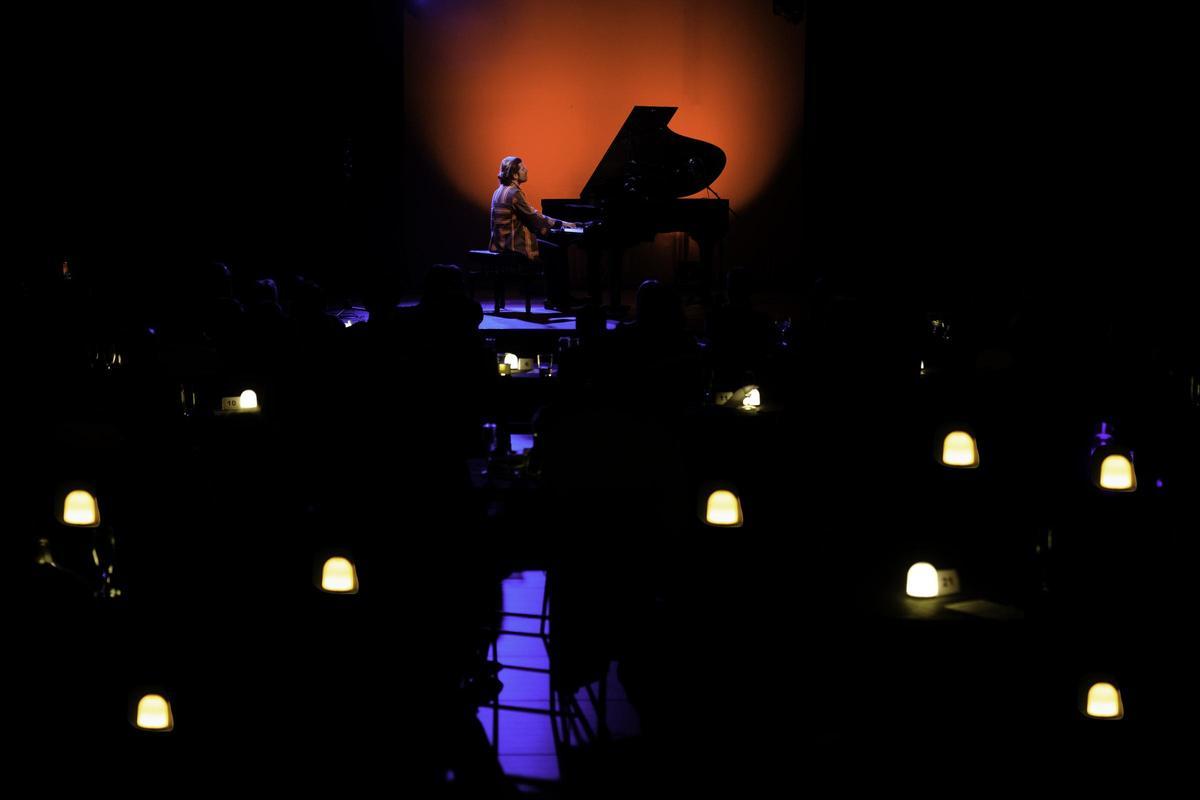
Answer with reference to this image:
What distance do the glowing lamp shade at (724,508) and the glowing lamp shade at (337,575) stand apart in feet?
3.77

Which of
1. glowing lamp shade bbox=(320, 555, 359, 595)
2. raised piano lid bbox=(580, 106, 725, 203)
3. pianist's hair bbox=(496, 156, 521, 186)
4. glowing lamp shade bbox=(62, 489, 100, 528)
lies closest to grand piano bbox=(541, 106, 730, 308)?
raised piano lid bbox=(580, 106, 725, 203)

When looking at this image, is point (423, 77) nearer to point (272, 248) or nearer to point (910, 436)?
point (272, 248)

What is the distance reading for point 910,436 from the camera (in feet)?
15.7

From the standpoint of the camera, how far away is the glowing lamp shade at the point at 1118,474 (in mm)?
3975

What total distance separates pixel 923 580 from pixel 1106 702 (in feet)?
1.95

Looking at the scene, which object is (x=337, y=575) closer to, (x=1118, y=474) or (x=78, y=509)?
(x=78, y=509)

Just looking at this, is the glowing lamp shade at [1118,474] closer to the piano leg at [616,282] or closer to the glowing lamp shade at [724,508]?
the glowing lamp shade at [724,508]

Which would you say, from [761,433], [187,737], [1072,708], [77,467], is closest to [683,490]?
[761,433]

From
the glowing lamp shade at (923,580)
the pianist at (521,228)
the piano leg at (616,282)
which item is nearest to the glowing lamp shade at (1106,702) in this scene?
the glowing lamp shade at (923,580)

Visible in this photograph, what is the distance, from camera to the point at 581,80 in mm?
13203

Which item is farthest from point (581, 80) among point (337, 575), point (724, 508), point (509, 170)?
point (337, 575)

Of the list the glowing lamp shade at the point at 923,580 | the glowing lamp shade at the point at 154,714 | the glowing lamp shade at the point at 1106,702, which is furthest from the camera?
the glowing lamp shade at the point at 923,580

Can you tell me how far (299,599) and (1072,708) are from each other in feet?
7.72

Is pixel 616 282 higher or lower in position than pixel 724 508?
higher
